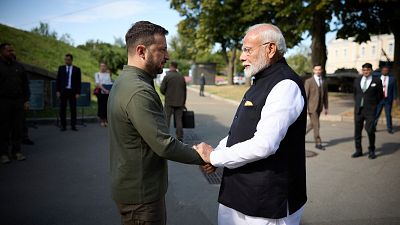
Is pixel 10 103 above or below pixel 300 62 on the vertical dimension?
below

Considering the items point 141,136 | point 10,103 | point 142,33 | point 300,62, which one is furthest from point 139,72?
point 300,62

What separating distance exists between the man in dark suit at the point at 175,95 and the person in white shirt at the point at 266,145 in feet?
20.4

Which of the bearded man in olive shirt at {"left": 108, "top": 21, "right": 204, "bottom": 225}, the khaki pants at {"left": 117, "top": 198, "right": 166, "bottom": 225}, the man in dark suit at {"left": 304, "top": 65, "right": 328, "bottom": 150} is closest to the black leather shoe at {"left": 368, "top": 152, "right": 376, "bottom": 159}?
the man in dark suit at {"left": 304, "top": 65, "right": 328, "bottom": 150}

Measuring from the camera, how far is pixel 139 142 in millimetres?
2238

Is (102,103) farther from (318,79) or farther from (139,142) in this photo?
(139,142)

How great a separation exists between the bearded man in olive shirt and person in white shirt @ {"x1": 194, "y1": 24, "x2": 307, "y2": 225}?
1.04 ft

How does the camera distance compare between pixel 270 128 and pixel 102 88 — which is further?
pixel 102 88

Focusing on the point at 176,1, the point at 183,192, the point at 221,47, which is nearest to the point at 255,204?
the point at 183,192

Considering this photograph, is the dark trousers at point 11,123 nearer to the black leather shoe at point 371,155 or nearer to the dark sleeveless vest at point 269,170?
the dark sleeveless vest at point 269,170

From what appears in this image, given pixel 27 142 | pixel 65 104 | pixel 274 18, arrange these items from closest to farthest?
pixel 27 142 → pixel 65 104 → pixel 274 18

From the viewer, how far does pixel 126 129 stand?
2.21 m

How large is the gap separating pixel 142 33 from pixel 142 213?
47.1 inches

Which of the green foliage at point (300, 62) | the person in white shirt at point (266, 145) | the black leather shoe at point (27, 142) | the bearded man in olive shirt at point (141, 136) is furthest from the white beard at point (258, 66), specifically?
the green foliage at point (300, 62)

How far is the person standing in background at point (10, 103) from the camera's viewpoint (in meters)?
6.66
